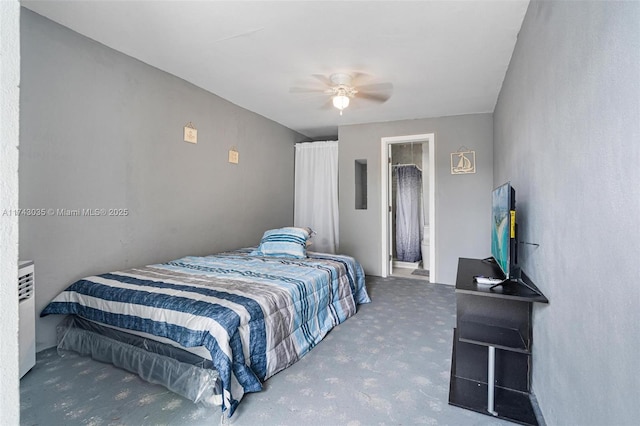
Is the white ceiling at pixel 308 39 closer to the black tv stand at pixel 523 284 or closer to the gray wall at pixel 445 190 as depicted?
the gray wall at pixel 445 190

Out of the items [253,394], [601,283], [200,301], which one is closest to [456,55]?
[601,283]

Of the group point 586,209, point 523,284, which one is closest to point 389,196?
point 523,284

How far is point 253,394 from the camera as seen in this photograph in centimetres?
186

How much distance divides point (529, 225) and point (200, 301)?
2.08 meters

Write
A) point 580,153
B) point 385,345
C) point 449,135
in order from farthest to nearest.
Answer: point 449,135 < point 385,345 < point 580,153

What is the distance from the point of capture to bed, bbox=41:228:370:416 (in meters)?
1.76

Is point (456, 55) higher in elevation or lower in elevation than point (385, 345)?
higher

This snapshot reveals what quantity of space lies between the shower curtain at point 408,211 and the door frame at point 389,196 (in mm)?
1113

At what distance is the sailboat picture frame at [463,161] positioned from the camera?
14.6 feet

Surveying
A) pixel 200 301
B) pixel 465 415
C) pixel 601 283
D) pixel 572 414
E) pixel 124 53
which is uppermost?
pixel 124 53

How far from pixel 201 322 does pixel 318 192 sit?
13.0ft

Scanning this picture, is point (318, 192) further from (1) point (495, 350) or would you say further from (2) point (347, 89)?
(1) point (495, 350)

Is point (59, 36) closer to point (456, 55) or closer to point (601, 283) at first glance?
point (456, 55)

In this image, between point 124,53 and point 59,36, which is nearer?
point 59,36
